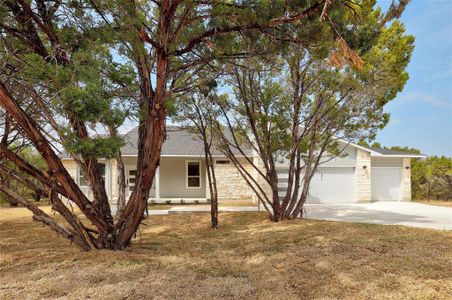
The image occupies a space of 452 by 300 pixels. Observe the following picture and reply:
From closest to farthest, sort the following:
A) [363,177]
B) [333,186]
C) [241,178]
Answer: [363,177] → [333,186] → [241,178]

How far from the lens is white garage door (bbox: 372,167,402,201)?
59.7 ft

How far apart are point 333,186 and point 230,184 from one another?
5594 mm

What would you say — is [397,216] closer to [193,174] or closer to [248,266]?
[248,266]

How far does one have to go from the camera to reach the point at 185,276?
495 cm

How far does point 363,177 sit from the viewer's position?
686 inches

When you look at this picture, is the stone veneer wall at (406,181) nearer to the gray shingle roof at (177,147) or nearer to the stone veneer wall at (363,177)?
the stone veneer wall at (363,177)

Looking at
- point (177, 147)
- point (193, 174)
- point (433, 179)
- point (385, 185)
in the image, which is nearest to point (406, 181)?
point (385, 185)

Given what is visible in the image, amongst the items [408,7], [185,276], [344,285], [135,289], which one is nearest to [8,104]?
[135,289]

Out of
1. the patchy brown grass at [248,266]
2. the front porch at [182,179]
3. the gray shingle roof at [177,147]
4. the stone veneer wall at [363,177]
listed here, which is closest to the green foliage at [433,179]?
the stone veneer wall at [363,177]

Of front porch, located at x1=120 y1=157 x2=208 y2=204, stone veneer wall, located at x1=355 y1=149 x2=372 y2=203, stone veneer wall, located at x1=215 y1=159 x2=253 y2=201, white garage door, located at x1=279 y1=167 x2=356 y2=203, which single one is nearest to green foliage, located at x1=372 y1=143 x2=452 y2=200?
stone veneer wall, located at x1=355 y1=149 x2=372 y2=203

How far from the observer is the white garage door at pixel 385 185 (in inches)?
717

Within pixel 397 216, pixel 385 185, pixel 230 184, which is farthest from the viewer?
pixel 230 184

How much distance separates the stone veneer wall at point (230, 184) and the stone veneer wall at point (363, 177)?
5.71 m

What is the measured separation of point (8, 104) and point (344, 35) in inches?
225
